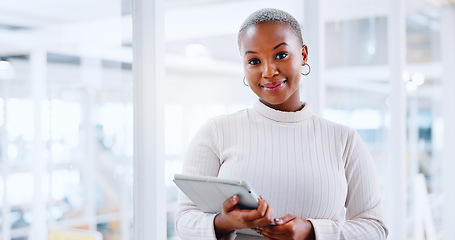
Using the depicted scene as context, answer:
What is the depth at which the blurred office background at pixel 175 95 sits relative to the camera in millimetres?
1268

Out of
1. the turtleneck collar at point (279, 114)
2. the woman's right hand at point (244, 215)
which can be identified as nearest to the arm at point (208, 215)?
the woman's right hand at point (244, 215)

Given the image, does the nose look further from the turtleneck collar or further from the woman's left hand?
the woman's left hand

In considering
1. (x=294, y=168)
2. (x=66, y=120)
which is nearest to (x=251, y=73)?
(x=294, y=168)

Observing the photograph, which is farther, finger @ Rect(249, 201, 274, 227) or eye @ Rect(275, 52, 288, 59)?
eye @ Rect(275, 52, 288, 59)

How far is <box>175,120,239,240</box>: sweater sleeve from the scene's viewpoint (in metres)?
1.22

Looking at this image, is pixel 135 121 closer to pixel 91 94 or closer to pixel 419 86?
pixel 91 94

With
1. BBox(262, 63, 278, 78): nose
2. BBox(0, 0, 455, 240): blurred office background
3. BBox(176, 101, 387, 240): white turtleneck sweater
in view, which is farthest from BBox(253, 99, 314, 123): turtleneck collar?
BBox(0, 0, 455, 240): blurred office background

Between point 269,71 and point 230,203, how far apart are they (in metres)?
0.33

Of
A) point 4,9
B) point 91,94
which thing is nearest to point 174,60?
point 91,94

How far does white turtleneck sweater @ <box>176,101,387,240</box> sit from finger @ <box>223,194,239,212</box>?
0.09m

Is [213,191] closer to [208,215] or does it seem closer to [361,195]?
[208,215]

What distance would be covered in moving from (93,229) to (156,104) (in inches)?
18.0

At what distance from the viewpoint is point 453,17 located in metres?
3.85

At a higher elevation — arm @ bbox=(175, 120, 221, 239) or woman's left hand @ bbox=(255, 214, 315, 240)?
arm @ bbox=(175, 120, 221, 239)
